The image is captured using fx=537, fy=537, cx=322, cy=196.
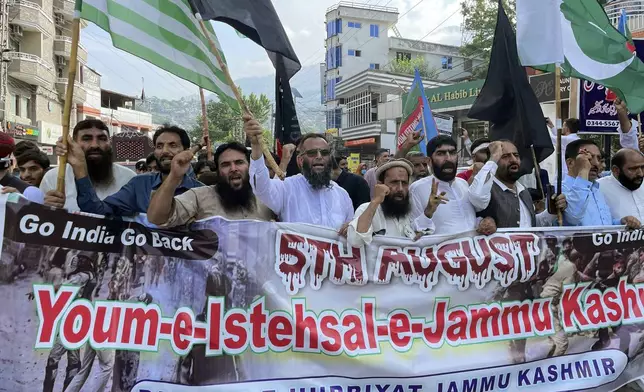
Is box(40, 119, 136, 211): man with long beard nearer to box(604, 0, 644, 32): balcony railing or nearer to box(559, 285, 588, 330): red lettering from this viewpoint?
box(559, 285, 588, 330): red lettering

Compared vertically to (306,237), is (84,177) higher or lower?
higher

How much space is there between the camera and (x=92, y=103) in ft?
150

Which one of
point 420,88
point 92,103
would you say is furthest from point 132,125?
point 420,88

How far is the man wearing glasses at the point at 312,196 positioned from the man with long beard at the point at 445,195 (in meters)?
0.58

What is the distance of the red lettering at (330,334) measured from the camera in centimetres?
316

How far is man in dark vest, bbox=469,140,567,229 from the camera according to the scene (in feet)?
12.8

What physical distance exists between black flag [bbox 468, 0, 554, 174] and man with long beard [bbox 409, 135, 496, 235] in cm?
64

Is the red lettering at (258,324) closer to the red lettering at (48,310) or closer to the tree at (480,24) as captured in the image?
the red lettering at (48,310)

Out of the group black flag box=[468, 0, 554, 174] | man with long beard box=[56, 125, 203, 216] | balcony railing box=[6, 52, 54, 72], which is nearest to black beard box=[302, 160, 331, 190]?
man with long beard box=[56, 125, 203, 216]

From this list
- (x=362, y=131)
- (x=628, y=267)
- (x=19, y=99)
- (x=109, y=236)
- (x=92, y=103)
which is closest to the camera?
(x=109, y=236)

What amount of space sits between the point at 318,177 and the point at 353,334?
1149mm

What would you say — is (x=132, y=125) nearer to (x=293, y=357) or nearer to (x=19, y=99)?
(x=19, y=99)

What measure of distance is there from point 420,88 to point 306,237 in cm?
460

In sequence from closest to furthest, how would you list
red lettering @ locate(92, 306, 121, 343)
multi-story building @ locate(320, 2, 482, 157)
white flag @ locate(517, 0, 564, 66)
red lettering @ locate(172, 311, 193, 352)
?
1. red lettering @ locate(92, 306, 121, 343)
2. red lettering @ locate(172, 311, 193, 352)
3. white flag @ locate(517, 0, 564, 66)
4. multi-story building @ locate(320, 2, 482, 157)
